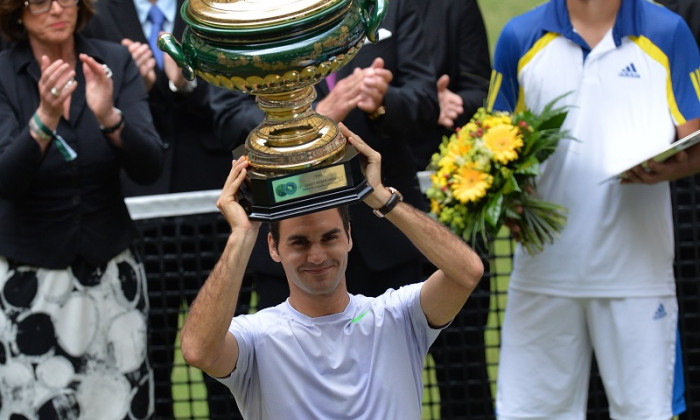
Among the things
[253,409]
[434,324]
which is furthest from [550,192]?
[253,409]

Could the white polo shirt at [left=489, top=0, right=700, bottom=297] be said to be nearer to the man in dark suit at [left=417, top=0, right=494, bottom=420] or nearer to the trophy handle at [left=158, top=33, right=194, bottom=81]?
the man in dark suit at [left=417, top=0, right=494, bottom=420]

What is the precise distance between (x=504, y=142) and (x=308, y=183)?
6.08ft

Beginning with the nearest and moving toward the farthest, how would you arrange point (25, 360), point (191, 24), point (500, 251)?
point (191, 24)
point (25, 360)
point (500, 251)

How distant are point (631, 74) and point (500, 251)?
3682 mm

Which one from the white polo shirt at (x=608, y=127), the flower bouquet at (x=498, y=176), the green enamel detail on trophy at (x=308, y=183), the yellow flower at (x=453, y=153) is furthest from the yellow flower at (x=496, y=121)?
the green enamel detail on trophy at (x=308, y=183)

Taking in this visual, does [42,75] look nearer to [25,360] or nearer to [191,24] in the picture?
[25,360]

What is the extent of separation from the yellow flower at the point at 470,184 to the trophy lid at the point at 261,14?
6.04 feet

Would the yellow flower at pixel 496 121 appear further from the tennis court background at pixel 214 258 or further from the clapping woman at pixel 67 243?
the clapping woman at pixel 67 243

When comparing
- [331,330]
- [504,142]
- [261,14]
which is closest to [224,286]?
[331,330]

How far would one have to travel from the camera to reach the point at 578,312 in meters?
5.57

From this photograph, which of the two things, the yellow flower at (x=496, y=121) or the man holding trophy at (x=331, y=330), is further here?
the yellow flower at (x=496, y=121)

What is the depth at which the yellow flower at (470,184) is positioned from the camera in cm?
525

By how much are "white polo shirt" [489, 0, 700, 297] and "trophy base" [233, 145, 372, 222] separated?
6.23ft

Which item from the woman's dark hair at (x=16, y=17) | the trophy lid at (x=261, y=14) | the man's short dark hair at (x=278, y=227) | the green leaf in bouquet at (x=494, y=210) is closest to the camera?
the trophy lid at (x=261, y=14)
